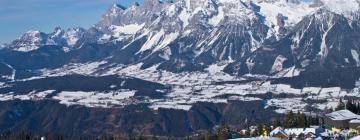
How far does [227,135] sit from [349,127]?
82.1 ft

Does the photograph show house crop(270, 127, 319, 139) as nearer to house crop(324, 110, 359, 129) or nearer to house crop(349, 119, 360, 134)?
house crop(349, 119, 360, 134)

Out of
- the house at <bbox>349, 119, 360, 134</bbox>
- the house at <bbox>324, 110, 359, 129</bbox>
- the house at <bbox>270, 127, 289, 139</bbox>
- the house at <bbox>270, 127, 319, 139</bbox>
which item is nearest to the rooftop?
the house at <bbox>324, 110, 359, 129</bbox>

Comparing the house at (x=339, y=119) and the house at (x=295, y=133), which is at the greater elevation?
the house at (x=339, y=119)

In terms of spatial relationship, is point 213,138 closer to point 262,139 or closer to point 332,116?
point 332,116

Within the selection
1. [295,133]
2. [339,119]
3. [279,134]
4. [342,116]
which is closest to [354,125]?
[339,119]

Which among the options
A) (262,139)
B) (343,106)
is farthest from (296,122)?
(262,139)

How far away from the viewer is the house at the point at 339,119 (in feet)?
518

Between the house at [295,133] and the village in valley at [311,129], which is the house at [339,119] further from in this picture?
the house at [295,133]

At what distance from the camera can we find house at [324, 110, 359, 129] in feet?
518

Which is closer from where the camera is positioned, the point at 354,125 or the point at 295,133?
the point at 295,133

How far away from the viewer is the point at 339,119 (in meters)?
160

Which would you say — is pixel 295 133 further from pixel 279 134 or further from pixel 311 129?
pixel 279 134

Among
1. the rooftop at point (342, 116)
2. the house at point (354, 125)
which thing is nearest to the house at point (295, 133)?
the house at point (354, 125)

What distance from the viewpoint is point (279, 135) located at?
141m
